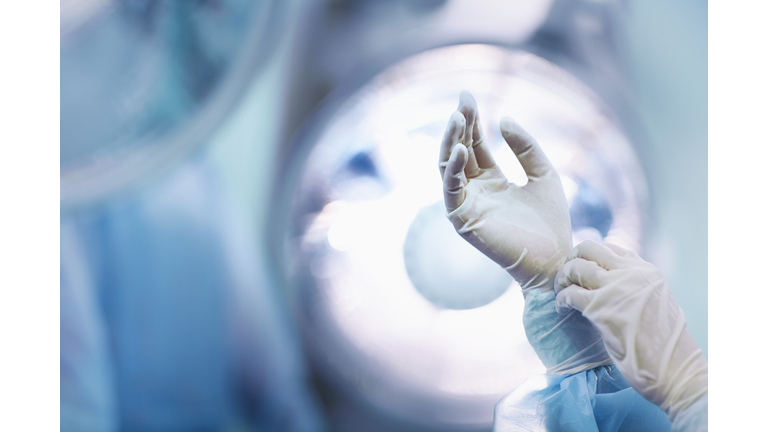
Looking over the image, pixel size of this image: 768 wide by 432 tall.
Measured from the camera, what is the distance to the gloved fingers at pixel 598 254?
0.72 meters

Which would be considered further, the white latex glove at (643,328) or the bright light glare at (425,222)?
the bright light glare at (425,222)

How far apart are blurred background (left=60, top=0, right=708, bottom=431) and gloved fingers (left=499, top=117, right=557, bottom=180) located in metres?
0.16

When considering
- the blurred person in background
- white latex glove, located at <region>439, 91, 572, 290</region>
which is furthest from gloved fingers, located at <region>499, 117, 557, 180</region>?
the blurred person in background

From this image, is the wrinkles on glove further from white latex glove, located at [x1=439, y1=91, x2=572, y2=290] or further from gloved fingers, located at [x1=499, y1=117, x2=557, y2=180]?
gloved fingers, located at [x1=499, y1=117, x2=557, y2=180]

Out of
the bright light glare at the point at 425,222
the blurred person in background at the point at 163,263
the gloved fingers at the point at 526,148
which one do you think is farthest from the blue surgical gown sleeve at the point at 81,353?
the gloved fingers at the point at 526,148

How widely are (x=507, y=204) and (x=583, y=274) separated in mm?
172

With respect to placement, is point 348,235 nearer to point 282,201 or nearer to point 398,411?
point 282,201

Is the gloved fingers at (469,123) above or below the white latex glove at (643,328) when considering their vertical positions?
above

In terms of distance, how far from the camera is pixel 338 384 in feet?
3.34

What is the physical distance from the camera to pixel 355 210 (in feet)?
3.33

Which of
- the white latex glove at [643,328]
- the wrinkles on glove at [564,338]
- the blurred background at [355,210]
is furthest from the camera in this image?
the blurred background at [355,210]

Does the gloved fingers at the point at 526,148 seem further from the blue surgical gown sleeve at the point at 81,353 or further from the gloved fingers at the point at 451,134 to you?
the blue surgical gown sleeve at the point at 81,353

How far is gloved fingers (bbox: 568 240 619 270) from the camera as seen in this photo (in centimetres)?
72

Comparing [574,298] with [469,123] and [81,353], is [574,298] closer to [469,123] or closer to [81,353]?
[469,123]
